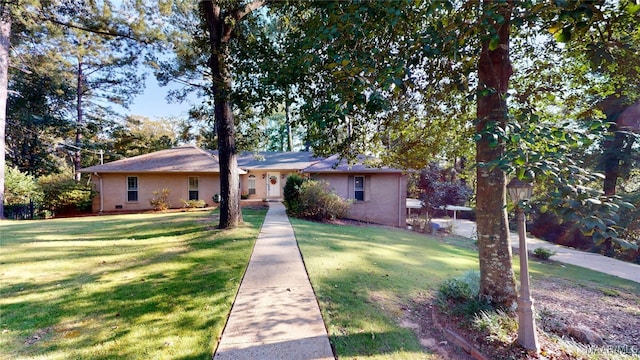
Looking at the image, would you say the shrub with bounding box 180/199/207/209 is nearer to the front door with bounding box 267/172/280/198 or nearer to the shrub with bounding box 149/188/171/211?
the shrub with bounding box 149/188/171/211

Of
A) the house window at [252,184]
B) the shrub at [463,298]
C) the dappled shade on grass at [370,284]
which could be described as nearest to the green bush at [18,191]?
the house window at [252,184]

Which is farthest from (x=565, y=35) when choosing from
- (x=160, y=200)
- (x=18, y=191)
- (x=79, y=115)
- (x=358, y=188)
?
(x=79, y=115)

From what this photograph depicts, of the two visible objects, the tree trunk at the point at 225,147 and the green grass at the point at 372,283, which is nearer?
the green grass at the point at 372,283

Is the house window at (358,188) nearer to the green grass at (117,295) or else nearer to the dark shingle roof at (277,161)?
the dark shingle roof at (277,161)

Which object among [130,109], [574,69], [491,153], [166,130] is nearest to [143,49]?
[491,153]

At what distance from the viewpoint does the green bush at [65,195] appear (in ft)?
51.4

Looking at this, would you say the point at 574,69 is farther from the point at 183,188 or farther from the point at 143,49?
the point at 183,188

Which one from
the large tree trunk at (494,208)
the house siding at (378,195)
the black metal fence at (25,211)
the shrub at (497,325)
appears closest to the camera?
the shrub at (497,325)

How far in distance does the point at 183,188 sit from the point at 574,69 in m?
18.5

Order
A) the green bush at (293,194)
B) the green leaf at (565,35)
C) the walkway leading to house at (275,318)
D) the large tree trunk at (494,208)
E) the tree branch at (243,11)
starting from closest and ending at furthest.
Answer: the green leaf at (565,35)
the walkway leading to house at (275,318)
the large tree trunk at (494,208)
the tree branch at (243,11)
the green bush at (293,194)

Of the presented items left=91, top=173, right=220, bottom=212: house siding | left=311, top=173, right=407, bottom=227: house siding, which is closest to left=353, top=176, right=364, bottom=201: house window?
left=311, top=173, right=407, bottom=227: house siding

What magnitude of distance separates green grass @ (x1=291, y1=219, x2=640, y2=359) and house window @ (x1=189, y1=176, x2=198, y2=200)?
35.3 ft

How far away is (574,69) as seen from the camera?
5.07 m

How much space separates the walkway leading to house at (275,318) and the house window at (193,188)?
44.0ft
